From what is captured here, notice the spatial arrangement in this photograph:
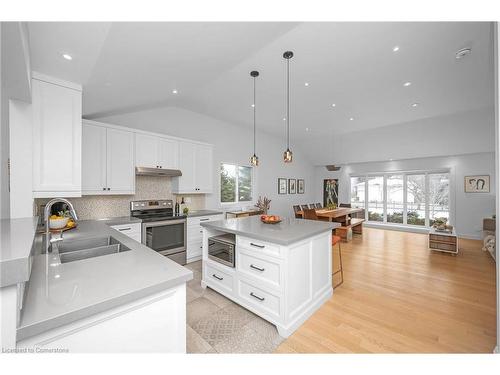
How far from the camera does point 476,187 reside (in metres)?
5.68

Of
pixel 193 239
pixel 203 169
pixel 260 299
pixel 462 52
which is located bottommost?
pixel 260 299

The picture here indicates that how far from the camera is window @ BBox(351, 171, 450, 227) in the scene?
6422 mm

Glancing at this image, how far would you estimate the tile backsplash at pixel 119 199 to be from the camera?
3.10 metres

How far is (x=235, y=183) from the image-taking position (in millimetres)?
5742

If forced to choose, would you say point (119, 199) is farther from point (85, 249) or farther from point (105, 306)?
point (105, 306)

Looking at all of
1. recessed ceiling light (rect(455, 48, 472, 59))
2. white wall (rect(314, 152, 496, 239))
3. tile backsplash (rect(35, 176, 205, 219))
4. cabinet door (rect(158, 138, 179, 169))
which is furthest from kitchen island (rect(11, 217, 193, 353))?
white wall (rect(314, 152, 496, 239))

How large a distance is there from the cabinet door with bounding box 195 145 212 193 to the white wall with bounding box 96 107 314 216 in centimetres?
53

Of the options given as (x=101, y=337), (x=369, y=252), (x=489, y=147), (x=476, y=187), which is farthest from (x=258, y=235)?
(x=476, y=187)

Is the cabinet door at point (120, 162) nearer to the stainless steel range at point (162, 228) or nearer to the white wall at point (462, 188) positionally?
the stainless steel range at point (162, 228)

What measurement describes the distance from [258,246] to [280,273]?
330mm

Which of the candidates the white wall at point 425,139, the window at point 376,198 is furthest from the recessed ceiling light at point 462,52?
the window at point 376,198

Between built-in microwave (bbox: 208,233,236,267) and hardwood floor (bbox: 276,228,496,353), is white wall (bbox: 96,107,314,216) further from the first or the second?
hardwood floor (bbox: 276,228,496,353)

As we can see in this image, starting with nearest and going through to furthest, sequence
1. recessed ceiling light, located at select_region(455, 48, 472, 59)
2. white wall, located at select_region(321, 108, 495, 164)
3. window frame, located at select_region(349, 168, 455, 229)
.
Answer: recessed ceiling light, located at select_region(455, 48, 472, 59)
white wall, located at select_region(321, 108, 495, 164)
window frame, located at select_region(349, 168, 455, 229)

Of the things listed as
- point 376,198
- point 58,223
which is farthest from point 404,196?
point 58,223
